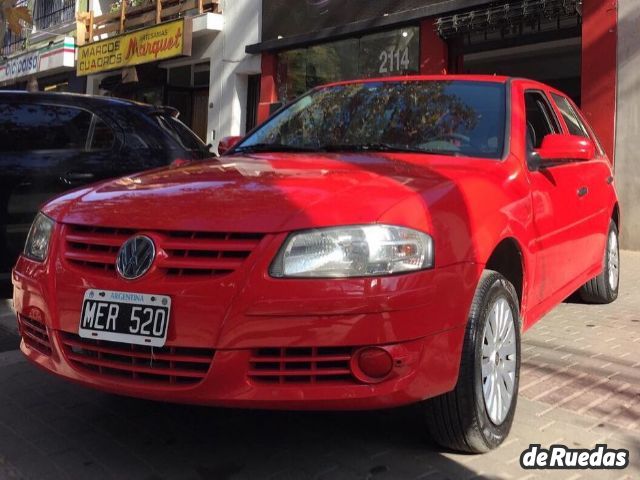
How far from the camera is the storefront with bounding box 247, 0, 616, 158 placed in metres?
→ 8.88

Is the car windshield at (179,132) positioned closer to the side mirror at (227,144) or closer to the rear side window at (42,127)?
the rear side window at (42,127)

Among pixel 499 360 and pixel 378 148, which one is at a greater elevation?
pixel 378 148

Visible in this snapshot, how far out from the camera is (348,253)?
2.33 meters

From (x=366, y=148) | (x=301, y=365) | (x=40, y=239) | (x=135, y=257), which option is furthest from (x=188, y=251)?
(x=366, y=148)

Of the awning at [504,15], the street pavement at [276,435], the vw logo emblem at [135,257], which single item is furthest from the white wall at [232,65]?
the vw logo emblem at [135,257]

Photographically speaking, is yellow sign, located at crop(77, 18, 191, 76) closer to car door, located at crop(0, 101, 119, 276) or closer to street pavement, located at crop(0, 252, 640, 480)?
car door, located at crop(0, 101, 119, 276)

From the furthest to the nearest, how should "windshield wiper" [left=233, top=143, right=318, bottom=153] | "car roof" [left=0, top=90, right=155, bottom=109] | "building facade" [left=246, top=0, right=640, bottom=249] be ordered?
"building facade" [left=246, top=0, right=640, bottom=249], "car roof" [left=0, top=90, right=155, bottom=109], "windshield wiper" [left=233, top=143, right=318, bottom=153]

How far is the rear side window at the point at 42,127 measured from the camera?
5105 mm

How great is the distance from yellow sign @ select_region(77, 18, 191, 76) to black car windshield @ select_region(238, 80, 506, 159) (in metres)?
Answer: 11.0

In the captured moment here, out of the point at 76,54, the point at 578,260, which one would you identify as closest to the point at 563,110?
the point at 578,260

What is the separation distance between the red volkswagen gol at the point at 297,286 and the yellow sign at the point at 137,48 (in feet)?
39.5

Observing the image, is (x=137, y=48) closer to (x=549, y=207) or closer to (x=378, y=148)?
(x=378, y=148)

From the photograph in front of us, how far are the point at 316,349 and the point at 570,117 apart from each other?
3408mm
